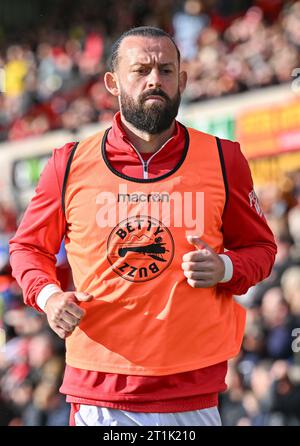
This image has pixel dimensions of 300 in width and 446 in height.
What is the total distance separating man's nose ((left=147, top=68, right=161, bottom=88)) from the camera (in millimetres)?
3010

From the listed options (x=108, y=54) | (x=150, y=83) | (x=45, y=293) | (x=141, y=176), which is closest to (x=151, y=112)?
(x=150, y=83)

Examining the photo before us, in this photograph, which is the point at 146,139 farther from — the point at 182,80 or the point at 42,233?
the point at 42,233

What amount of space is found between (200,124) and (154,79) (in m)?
5.87

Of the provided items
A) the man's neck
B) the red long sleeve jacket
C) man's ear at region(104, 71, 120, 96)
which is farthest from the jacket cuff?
man's ear at region(104, 71, 120, 96)

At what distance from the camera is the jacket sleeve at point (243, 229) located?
306 cm

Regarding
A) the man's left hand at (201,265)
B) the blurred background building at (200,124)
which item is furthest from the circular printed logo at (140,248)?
the blurred background building at (200,124)

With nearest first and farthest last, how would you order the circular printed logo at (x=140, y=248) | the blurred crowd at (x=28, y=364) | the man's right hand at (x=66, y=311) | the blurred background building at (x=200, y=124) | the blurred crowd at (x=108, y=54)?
the man's right hand at (x=66, y=311) → the circular printed logo at (x=140, y=248) → the blurred background building at (x=200, y=124) → the blurred crowd at (x=28, y=364) → the blurred crowd at (x=108, y=54)

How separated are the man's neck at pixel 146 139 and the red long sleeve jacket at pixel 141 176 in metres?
0.03

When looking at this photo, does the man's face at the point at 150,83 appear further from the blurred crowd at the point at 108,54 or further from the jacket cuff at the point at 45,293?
the blurred crowd at the point at 108,54

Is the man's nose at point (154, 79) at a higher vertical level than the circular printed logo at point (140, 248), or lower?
higher

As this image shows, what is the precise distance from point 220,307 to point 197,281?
0.21m

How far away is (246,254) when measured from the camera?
310cm

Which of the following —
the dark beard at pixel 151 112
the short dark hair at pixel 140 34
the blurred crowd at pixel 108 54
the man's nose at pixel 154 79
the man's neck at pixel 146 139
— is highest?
the blurred crowd at pixel 108 54
